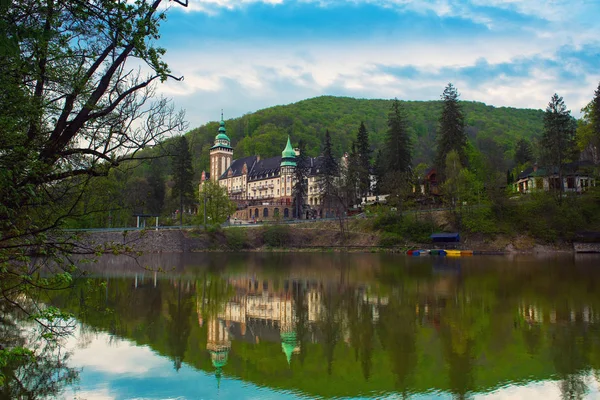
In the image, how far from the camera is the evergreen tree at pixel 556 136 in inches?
2419

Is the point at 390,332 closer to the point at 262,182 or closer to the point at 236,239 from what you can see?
the point at 236,239

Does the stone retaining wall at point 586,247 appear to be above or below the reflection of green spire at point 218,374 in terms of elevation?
above

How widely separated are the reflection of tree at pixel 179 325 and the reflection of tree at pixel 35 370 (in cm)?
258

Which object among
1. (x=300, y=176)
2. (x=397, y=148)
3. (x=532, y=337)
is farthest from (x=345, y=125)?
(x=532, y=337)

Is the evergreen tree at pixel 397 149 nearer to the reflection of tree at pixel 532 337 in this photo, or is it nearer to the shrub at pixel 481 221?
the shrub at pixel 481 221

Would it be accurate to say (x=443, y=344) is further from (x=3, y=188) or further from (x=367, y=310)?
(x=3, y=188)

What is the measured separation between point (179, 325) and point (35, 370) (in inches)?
205

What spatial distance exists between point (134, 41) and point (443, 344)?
35.6 feet

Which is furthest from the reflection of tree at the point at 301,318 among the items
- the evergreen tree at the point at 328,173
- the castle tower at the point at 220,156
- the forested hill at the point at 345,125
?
the castle tower at the point at 220,156

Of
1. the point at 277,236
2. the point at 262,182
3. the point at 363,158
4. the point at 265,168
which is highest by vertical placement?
the point at 265,168

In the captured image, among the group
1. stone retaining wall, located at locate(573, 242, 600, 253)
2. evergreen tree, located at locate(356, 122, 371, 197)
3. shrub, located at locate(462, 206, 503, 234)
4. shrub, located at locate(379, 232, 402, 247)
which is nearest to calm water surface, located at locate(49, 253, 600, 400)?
stone retaining wall, located at locate(573, 242, 600, 253)

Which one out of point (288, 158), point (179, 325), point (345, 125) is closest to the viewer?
point (179, 325)

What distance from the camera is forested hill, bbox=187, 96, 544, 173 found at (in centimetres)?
13000

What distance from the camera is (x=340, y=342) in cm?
1337
